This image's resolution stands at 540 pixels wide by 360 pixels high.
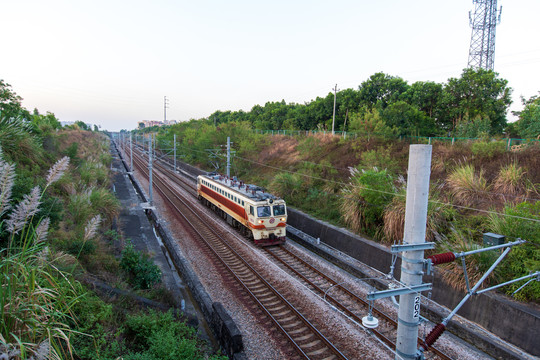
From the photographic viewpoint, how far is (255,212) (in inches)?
604

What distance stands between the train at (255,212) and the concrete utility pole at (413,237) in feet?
35.3

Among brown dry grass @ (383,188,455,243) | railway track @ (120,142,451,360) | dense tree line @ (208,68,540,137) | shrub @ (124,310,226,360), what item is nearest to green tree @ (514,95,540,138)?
dense tree line @ (208,68,540,137)

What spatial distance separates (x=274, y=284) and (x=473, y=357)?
6291mm

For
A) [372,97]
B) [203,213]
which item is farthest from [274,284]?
[372,97]

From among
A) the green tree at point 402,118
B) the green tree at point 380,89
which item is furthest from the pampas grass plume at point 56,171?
the green tree at point 380,89

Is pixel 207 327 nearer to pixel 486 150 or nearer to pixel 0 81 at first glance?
pixel 0 81

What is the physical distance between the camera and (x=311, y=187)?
20781 millimetres

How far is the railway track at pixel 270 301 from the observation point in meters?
8.18

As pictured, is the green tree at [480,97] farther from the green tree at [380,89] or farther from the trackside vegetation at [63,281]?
the trackside vegetation at [63,281]

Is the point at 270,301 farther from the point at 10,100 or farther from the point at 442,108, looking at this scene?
the point at 442,108

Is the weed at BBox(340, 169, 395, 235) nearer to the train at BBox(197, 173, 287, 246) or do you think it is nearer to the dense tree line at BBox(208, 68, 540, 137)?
the train at BBox(197, 173, 287, 246)

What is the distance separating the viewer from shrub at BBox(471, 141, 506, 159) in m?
15.5

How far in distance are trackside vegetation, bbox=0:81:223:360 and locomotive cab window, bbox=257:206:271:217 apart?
591 centimetres

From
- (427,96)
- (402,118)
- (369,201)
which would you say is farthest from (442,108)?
(369,201)
